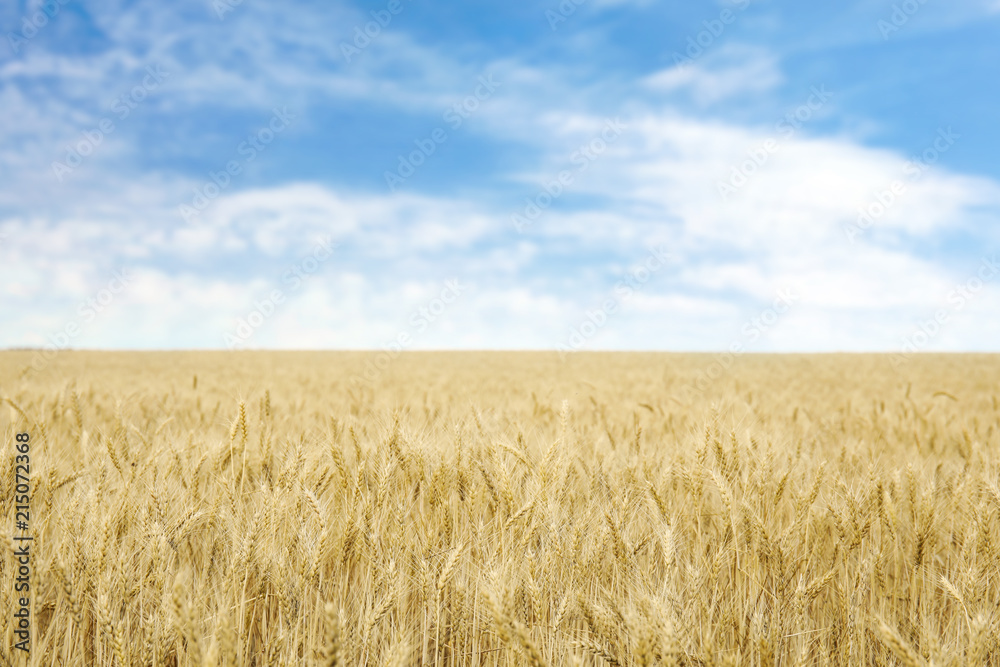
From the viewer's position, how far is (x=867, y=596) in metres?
1.96

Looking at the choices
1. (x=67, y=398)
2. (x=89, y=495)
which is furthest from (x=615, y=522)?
(x=67, y=398)

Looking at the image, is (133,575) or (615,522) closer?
(133,575)

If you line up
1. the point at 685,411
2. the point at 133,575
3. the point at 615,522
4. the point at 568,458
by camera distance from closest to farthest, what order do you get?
the point at 133,575
the point at 615,522
the point at 568,458
the point at 685,411

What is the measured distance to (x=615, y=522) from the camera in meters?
1.81

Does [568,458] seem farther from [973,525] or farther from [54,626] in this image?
[54,626]

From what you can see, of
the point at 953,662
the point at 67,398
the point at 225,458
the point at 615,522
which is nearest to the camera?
the point at 953,662

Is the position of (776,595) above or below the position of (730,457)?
below

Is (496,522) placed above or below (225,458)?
below

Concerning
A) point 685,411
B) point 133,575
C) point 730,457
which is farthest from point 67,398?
point 685,411

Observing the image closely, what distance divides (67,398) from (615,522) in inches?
168

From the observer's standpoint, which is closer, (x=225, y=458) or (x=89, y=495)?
(x=89, y=495)

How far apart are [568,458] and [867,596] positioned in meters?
1.18

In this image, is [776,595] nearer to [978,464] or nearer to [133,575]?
[133,575]

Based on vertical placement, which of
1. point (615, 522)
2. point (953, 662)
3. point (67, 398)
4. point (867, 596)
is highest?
point (67, 398)
